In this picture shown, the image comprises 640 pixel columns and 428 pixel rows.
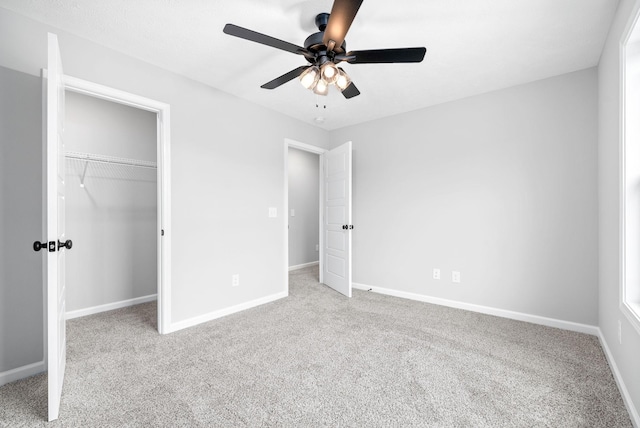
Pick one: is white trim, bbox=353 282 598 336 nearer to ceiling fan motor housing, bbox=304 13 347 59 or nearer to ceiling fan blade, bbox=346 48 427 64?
ceiling fan blade, bbox=346 48 427 64

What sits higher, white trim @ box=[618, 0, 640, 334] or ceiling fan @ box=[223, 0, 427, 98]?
ceiling fan @ box=[223, 0, 427, 98]

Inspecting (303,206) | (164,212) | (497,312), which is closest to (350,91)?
(164,212)

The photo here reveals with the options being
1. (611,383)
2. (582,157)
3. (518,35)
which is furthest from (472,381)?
(518,35)

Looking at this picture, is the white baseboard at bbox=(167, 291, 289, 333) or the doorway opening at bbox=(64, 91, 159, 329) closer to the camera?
the white baseboard at bbox=(167, 291, 289, 333)

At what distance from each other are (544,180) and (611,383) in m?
1.74

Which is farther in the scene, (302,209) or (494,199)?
(302,209)

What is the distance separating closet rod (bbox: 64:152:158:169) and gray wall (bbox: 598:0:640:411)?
4.16 metres

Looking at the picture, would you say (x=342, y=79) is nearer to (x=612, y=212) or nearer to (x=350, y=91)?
(x=350, y=91)

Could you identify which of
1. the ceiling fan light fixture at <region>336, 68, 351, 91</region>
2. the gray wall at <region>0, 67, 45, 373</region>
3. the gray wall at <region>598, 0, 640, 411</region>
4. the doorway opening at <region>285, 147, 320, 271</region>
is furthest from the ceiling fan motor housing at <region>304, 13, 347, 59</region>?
the doorway opening at <region>285, 147, 320, 271</region>

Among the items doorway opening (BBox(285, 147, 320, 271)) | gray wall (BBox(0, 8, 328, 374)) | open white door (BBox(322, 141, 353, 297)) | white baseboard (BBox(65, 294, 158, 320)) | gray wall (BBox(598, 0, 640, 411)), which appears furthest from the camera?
doorway opening (BBox(285, 147, 320, 271))

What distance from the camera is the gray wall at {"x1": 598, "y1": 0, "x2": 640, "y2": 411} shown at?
1613mm

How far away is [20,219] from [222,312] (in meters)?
1.79

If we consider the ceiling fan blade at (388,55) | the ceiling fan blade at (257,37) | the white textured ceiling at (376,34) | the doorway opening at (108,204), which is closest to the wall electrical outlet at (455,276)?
the white textured ceiling at (376,34)

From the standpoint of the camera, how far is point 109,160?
3164 millimetres
